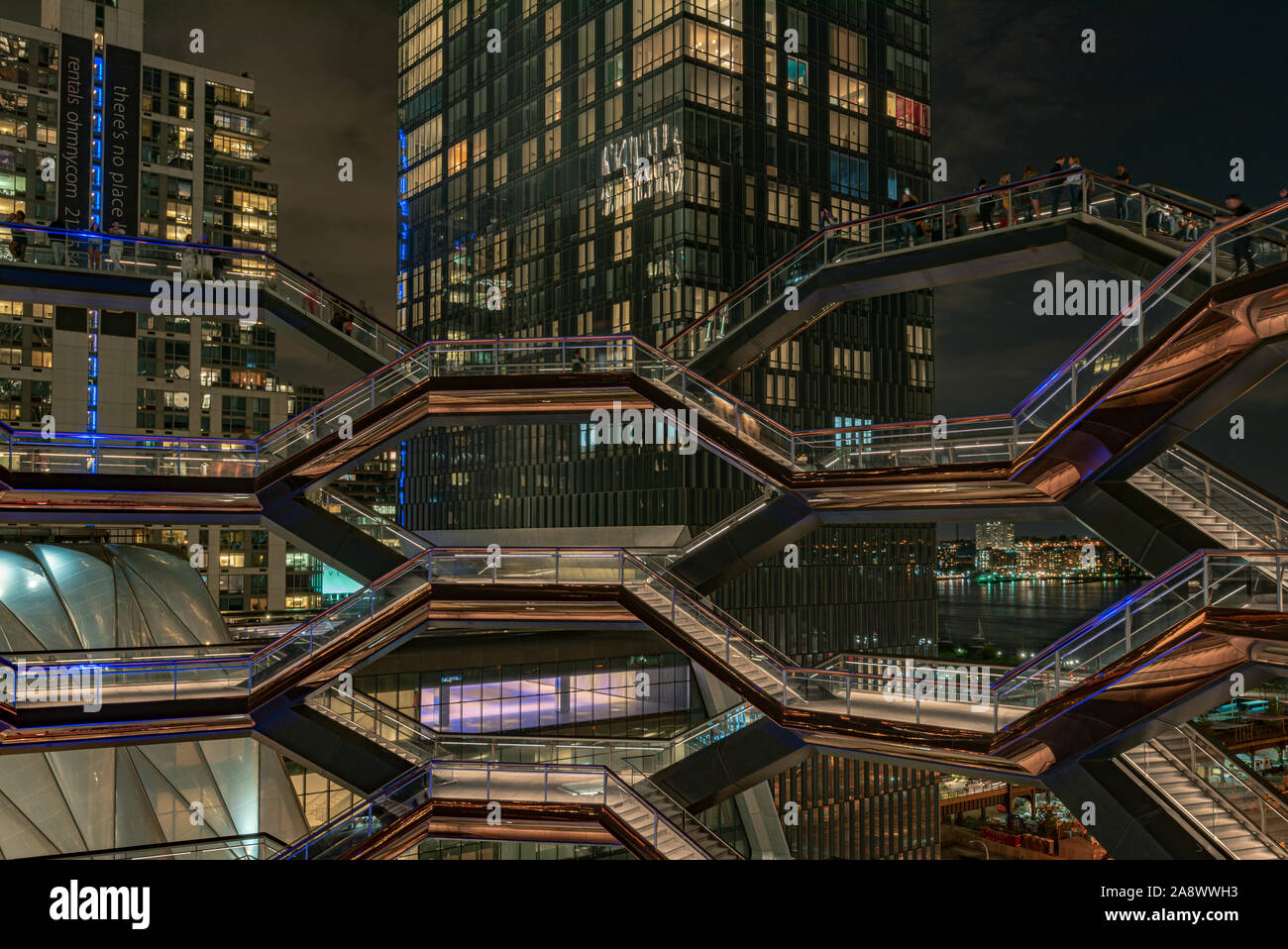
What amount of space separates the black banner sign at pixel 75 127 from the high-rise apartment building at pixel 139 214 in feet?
0.42

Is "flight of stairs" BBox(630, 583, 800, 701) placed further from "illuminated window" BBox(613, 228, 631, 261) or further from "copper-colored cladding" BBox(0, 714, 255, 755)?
"illuminated window" BBox(613, 228, 631, 261)

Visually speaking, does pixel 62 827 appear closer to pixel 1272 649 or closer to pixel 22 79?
pixel 1272 649

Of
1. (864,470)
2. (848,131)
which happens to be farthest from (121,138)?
(864,470)

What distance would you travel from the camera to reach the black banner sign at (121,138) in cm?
6184

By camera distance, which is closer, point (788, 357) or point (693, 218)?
point (693, 218)

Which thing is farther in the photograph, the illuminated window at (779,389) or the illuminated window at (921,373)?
the illuminated window at (921,373)

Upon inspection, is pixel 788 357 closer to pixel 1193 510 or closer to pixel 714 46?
pixel 714 46

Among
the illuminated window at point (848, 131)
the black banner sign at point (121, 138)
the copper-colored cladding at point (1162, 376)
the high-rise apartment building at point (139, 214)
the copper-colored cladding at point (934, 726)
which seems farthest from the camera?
the high-rise apartment building at point (139, 214)

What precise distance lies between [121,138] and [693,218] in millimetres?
41024

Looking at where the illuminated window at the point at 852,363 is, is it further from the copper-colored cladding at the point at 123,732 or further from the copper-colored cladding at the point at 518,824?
the copper-colored cladding at the point at 123,732

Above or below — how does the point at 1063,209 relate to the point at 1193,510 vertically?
above

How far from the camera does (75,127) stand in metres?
63.2

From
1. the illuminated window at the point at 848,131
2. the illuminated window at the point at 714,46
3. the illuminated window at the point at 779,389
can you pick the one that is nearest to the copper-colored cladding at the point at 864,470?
the illuminated window at the point at 779,389

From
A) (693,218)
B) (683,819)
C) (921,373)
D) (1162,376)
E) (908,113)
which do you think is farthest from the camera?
(921,373)
